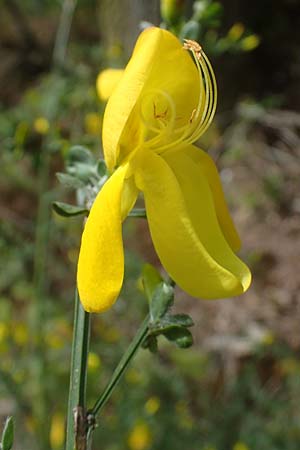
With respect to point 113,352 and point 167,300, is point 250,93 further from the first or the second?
point 167,300

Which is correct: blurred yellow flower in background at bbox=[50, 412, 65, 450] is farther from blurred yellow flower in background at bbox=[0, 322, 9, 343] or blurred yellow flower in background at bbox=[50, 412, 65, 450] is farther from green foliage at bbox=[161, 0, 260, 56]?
green foliage at bbox=[161, 0, 260, 56]

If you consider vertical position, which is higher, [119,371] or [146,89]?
[146,89]

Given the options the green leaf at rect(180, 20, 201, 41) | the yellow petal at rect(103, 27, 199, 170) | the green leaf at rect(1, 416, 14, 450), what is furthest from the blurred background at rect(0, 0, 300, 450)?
the green leaf at rect(1, 416, 14, 450)

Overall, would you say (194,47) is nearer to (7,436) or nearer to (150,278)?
(150,278)

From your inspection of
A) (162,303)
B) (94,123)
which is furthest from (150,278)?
(94,123)

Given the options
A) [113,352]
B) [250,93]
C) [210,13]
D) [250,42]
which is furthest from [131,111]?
[250,93]

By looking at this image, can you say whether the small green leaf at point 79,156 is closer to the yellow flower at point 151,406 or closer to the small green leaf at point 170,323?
the small green leaf at point 170,323

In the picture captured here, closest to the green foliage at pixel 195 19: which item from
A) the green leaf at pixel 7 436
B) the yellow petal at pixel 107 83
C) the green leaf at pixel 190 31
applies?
the green leaf at pixel 190 31
